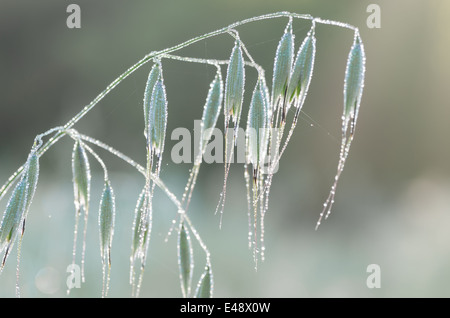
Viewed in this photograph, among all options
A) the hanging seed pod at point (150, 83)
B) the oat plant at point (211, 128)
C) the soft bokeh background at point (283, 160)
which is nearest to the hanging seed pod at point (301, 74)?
the oat plant at point (211, 128)

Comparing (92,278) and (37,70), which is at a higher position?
(37,70)

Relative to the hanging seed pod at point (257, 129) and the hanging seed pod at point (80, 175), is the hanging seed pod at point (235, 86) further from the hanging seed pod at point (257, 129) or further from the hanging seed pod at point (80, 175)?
the hanging seed pod at point (80, 175)

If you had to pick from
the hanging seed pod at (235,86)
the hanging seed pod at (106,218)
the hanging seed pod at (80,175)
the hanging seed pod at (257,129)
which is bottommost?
the hanging seed pod at (106,218)

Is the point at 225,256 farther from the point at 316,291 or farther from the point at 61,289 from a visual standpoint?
the point at 61,289

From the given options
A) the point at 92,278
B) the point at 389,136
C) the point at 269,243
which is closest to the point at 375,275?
the point at 269,243

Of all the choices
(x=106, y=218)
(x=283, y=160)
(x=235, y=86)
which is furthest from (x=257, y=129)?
(x=283, y=160)

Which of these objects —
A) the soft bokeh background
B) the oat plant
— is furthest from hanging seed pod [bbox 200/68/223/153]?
the soft bokeh background
